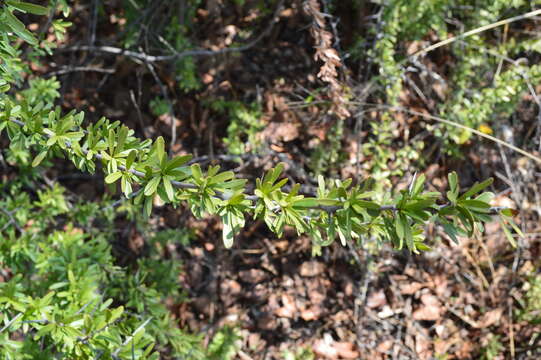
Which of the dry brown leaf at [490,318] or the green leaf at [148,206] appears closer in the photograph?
the green leaf at [148,206]

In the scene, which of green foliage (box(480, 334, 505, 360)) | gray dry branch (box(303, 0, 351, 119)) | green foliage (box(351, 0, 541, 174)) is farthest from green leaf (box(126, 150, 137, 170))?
green foliage (box(480, 334, 505, 360))

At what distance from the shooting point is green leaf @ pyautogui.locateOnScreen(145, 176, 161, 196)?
3.44ft

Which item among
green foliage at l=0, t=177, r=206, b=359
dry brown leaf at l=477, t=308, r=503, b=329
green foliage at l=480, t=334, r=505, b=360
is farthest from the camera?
dry brown leaf at l=477, t=308, r=503, b=329

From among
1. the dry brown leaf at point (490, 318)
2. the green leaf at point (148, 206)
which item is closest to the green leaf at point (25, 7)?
the green leaf at point (148, 206)

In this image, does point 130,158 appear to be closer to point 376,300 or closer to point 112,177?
point 112,177

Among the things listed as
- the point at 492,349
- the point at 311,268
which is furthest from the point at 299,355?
the point at 492,349

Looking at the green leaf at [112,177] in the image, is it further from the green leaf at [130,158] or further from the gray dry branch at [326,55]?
the gray dry branch at [326,55]

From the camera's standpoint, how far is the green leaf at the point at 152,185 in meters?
1.05

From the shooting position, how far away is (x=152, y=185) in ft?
3.49

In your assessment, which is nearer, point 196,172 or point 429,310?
point 196,172

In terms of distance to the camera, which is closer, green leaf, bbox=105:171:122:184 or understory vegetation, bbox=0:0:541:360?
green leaf, bbox=105:171:122:184

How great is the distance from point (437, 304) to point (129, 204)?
7.09 ft

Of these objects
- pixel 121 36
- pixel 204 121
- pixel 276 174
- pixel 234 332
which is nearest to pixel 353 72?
pixel 204 121

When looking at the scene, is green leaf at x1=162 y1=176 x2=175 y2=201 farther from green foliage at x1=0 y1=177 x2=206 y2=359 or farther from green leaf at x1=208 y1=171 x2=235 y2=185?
green foliage at x1=0 y1=177 x2=206 y2=359
